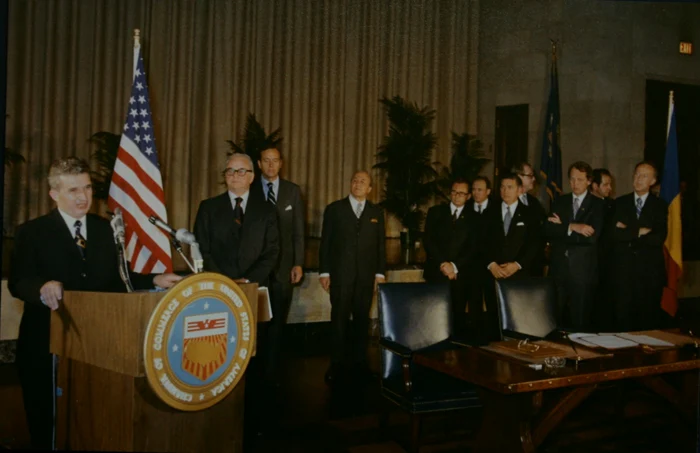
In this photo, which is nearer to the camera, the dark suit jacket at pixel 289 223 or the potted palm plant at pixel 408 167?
the dark suit jacket at pixel 289 223

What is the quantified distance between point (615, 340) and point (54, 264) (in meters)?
2.46

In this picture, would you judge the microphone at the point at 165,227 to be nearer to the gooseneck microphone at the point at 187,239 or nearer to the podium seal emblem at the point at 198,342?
the gooseneck microphone at the point at 187,239

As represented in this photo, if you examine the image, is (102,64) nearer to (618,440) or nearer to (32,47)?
(32,47)

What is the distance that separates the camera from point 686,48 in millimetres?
8539

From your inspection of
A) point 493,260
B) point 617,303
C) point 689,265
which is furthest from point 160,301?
point 689,265

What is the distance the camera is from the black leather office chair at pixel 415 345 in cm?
318

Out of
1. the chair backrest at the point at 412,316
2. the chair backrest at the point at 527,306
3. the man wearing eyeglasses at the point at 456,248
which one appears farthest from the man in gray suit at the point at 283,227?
the chair backrest at the point at 527,306

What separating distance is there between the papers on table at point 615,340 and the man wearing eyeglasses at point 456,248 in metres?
1.97

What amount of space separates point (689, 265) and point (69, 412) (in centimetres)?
821

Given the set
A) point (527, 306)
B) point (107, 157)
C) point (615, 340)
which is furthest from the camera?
point (107, 157)

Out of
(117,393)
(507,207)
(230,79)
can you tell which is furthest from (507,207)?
(230,79)

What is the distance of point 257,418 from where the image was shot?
12.9ft

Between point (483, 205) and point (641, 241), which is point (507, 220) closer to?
point (483, 205)

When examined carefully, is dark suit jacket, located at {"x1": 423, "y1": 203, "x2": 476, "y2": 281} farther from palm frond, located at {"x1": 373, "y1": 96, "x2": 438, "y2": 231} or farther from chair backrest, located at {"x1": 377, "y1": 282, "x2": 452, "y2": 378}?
palm frond, located at {"x1": 373, "y1": 96, "x2": 438, "y2": 231}
